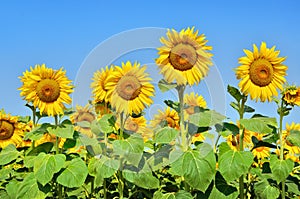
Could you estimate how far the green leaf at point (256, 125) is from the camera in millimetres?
3830

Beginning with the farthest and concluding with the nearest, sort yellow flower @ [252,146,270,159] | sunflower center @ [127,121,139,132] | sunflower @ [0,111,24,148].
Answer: sunflower @ [0,111,24,148], yellow flower @ [252,146,270,159], sunflower center @ [127,121,139,132]

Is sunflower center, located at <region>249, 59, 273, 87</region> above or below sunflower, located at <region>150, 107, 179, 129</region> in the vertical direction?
above

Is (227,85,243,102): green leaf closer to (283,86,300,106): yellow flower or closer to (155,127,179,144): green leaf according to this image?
(283,86,300,106): yellow flower

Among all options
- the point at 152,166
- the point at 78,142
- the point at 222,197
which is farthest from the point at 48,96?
the point at 222,197

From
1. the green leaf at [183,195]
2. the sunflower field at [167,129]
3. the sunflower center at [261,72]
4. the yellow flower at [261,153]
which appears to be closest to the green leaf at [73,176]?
the sunflower field at [167,129]

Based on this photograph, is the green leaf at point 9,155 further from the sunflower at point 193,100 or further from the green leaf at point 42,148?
the sunflower at point 193,100

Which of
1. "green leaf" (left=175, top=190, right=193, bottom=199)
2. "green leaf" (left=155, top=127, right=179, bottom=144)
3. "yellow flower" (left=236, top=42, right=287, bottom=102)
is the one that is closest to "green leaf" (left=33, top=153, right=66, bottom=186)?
"green leaf" (left=155, top=127, right=179, bottom=144)

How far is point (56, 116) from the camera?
13.9ft

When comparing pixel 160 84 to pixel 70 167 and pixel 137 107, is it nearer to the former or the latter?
pixel 137 107

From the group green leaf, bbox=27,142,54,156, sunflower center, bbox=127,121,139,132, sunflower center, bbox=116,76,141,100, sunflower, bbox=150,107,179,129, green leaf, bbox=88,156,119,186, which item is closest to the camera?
green leaf, bbox=88,156,119,186

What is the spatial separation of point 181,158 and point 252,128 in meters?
0.60

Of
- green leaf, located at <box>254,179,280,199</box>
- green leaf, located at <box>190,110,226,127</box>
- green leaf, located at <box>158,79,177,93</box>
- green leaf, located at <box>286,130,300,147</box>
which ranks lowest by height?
green leaf, located at <box>254,179,280,199</box>

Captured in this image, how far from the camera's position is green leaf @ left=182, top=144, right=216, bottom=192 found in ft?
11.9

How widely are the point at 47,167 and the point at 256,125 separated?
166cm
